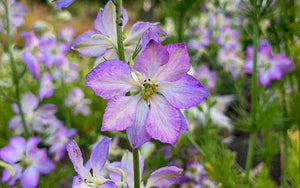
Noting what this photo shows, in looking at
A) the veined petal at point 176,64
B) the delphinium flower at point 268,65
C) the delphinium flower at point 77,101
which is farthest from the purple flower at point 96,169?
the delphinium flower at point 77,101

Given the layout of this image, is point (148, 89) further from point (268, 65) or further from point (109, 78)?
point (268, 65)

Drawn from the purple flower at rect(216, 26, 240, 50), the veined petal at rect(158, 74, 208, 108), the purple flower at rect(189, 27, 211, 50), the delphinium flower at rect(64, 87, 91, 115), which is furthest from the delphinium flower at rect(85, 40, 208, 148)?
the purple flower at rect(216, 26, 240, 50)

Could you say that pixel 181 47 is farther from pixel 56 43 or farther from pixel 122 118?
pixel 56 43

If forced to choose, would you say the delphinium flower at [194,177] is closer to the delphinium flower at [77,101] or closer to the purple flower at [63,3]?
the delphinium flower at [77,101]

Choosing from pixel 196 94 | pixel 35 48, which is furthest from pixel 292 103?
pixel 35 48

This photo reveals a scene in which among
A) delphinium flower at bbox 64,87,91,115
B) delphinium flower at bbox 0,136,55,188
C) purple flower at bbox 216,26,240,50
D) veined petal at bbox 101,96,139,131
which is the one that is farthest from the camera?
purple flower at bbox 216,26,240,50

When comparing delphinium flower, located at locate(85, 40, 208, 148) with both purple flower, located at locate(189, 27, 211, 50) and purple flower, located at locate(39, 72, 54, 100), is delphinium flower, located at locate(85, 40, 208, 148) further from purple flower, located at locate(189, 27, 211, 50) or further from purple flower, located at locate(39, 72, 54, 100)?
purple flower, located at locate(189, 27, 211, 50)

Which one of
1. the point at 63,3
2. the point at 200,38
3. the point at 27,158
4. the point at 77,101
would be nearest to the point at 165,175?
the point at 63,3
